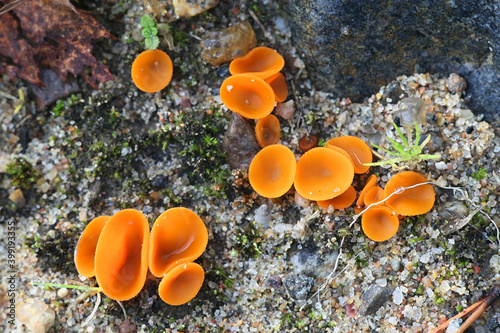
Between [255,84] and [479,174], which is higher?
[255,84]

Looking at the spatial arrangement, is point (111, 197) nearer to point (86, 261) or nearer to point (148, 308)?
point (86, 261)

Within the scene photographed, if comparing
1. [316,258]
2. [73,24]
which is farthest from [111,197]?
[316,258]

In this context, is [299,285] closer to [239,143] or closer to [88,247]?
[239,143]

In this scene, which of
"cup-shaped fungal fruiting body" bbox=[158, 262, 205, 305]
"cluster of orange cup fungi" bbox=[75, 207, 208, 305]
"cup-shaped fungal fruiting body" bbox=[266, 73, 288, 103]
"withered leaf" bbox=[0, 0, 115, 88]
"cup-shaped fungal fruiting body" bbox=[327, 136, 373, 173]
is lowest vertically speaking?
"cup-shaped fungal fruiting body" bbox=[158, 262, 205, 305]

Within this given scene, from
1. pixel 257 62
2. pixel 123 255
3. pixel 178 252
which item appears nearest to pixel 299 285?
pixel 178 252

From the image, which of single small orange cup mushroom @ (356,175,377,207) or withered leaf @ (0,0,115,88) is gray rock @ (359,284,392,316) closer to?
single small orange cup mushroom @ (356,175,377,207)

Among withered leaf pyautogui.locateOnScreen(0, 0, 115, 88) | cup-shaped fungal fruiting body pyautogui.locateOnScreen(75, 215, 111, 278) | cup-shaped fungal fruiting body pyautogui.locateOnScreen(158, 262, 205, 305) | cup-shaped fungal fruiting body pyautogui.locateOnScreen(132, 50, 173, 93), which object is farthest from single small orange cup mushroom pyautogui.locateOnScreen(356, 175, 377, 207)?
withered leaf pyautogui.locateOnScreen(0, 0, 115, 88)
